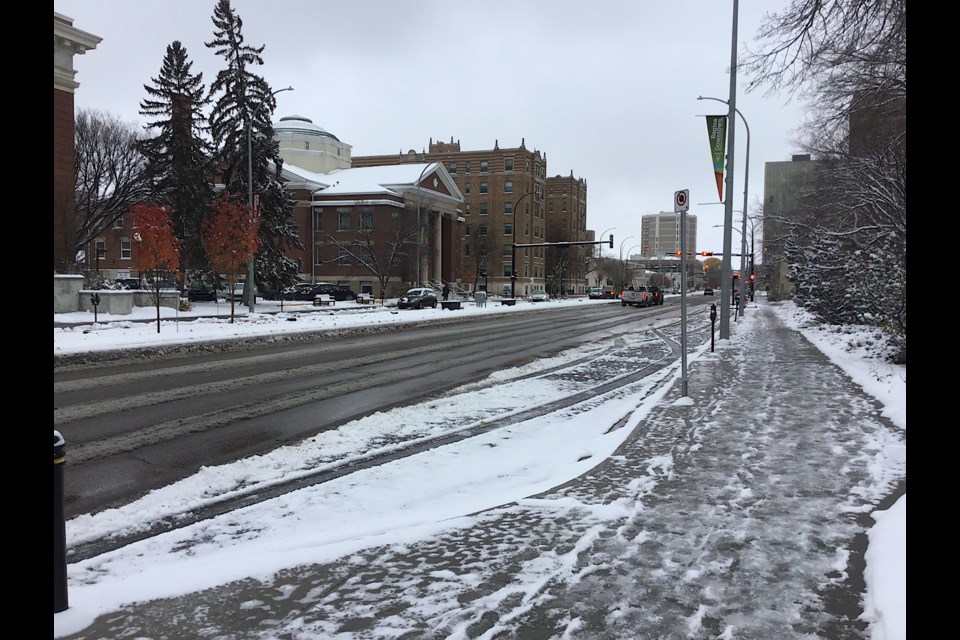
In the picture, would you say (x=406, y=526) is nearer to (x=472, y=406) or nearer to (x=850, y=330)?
(x=472, y=406)

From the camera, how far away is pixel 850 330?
2209 cm

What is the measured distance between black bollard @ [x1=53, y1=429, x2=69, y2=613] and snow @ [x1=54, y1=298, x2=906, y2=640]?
106 millimetres

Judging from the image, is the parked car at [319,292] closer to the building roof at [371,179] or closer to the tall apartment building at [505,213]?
the building roof at [371,179]

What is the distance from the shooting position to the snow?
4129mm

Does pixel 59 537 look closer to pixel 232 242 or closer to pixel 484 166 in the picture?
pixel 232 242

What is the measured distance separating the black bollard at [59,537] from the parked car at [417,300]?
131ft

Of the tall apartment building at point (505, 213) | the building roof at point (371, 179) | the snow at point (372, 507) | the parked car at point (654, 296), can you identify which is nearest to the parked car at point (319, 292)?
the building roof at point (371, 179)

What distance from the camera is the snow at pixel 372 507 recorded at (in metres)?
4.13

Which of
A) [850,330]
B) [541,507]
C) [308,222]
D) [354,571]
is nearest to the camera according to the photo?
[354,571]

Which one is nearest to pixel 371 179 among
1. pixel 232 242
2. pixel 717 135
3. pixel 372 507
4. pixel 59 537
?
pixel 232 242

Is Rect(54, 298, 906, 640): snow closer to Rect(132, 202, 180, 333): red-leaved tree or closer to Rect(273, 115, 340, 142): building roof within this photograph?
Rect(132, 202, 180, 333): red-leaved tree
